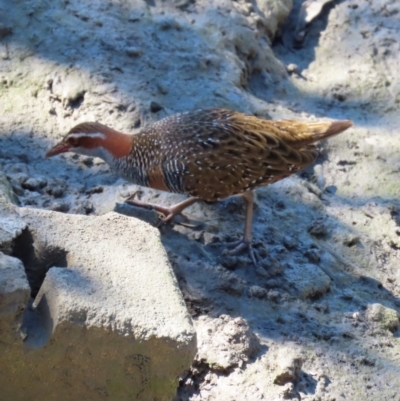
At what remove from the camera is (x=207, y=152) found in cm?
521

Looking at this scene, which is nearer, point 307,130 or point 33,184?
point 33,184

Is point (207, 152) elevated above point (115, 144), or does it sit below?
above

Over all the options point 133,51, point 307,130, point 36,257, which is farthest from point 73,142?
point 36,257

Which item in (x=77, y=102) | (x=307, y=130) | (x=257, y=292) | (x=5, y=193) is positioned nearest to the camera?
(x=5, y=193)

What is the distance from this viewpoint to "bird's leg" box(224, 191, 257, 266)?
5137 mm

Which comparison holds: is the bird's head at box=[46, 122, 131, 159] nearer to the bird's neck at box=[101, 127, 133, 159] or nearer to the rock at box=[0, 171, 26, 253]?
the bird's neck at box=[101, 127, 133, 159]

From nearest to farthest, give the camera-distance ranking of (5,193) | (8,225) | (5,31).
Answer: (8,225), (5,193), (5,31)

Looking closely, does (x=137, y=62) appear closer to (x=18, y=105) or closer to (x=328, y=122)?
(x=18, y=105)

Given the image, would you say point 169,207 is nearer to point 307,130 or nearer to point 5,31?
point 307,130

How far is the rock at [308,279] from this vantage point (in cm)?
500

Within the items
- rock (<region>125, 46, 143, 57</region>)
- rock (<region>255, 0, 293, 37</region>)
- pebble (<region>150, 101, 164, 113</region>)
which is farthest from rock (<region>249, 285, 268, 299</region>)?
rock (<region>255, 0, 293, 37</region>)

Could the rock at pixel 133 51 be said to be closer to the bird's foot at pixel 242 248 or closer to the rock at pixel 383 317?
the bird's foot at pixel 242 248

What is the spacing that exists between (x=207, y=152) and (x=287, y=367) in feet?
5.75

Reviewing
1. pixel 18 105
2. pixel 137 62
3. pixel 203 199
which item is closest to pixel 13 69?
pixel 18 105
